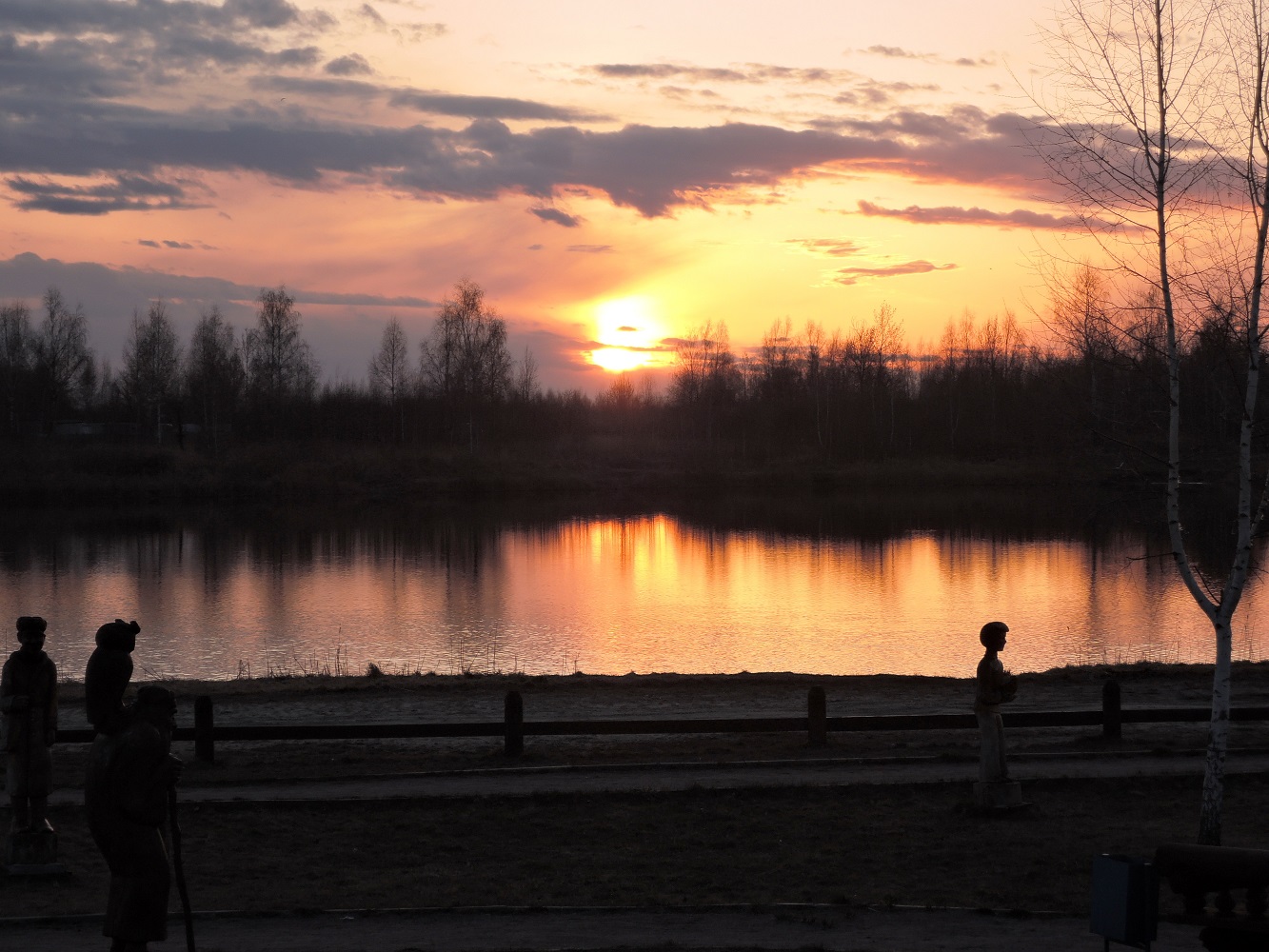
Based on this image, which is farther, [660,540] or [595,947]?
[660,540]

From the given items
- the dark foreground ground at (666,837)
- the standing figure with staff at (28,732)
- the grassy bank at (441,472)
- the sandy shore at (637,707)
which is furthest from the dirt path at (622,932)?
the grassy bank at (441,472)

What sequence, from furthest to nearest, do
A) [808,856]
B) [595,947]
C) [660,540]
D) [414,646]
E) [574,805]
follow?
1. [660,540]
2. [414,646]
3. [574,805]
4. [808,856]
5. [595,947]

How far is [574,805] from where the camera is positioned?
40.1 feet

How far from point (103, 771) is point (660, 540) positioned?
169 ft

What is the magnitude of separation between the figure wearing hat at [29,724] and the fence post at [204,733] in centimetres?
400

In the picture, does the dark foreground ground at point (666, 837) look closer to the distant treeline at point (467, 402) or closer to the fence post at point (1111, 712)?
the fence post at point (1111, 712)

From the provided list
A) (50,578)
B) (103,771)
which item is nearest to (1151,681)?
(103,771)

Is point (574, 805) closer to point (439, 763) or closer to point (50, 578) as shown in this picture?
point (439, 763)

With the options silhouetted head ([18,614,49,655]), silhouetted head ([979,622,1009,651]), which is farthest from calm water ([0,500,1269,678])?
silhouetted head ([18,614,49,655])

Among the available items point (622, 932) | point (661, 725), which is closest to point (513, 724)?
point (661, 725)

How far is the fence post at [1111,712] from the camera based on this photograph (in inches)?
580

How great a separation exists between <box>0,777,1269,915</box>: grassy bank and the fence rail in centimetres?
155

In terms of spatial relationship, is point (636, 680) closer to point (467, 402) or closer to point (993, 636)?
point (993, 636)

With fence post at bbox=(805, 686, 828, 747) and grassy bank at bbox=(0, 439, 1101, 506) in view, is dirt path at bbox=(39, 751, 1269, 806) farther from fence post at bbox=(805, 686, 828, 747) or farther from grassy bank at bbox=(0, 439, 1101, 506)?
grassy bank at bbox=(0, 439, 1101, 506)
